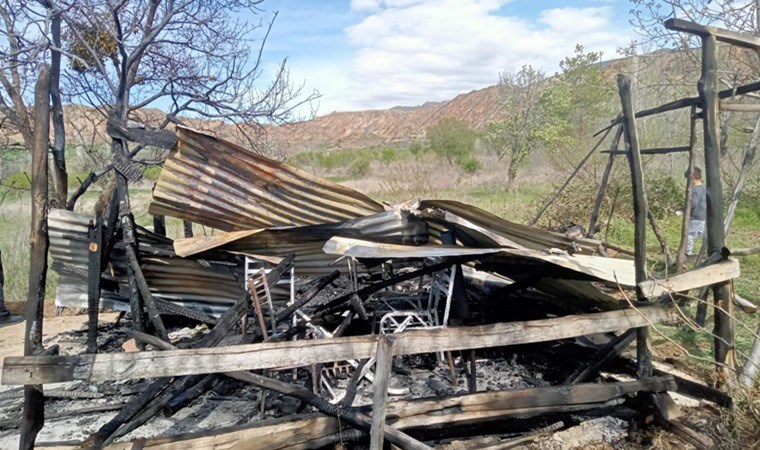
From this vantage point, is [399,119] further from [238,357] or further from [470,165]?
[238,357]

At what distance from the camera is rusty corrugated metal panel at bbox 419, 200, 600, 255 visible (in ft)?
11.2

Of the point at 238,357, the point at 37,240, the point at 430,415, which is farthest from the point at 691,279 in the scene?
the point at 37,240

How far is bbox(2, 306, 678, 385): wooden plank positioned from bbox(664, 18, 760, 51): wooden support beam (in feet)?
8.14

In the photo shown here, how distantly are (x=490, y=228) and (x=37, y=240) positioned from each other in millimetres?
2959

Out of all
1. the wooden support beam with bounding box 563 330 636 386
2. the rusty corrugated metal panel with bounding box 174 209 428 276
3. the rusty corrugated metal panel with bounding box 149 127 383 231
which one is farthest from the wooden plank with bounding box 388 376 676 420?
the rusty corrugated metal panel with bounding box 149 127 383 231

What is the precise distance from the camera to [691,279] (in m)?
3.29

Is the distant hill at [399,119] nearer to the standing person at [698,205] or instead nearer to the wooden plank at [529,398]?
the standing person at [698,205]

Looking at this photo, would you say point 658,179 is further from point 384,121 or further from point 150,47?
point 384,121

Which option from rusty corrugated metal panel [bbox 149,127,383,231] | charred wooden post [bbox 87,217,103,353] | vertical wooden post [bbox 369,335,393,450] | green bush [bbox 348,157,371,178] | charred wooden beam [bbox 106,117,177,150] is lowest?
vertical wooden post [bbox 369,335,393,450]

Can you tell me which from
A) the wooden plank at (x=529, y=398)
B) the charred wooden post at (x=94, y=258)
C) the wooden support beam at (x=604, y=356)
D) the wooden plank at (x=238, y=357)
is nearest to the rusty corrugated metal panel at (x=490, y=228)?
the wooden plank at (x=238, y=357)

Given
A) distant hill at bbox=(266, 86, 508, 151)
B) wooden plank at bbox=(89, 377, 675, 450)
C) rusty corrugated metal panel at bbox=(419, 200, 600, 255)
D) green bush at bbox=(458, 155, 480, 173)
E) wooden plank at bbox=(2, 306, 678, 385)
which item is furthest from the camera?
distant hill at bbox=(266, 86, 508, 151)

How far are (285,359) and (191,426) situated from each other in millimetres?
1834

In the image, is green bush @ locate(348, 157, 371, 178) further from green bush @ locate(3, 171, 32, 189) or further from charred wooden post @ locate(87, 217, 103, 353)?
charred wooden post @ locate(87, 217, 103, 353)

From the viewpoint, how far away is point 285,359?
2.56 meters
